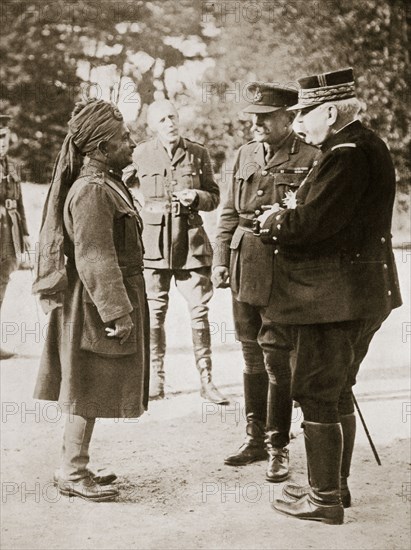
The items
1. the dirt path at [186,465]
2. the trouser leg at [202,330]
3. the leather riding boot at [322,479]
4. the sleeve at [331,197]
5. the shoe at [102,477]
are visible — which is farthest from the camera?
the trouser leg at [202,330]

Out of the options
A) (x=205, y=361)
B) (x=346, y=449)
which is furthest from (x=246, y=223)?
(x=346, y=449)

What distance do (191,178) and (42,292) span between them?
73 centimetres

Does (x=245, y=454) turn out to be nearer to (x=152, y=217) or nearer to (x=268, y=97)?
(x=152, y=217)

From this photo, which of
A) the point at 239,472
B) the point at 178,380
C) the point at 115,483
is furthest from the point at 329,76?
the point at 115,483

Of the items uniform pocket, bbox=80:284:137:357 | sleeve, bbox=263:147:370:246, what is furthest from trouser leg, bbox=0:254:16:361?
sleeve, bbox=263:147:370:246

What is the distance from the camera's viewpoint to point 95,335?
2.84 m

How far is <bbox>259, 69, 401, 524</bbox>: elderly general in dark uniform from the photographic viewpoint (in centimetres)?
266

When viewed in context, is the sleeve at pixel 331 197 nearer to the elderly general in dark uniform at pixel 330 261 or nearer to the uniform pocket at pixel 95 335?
the elderly general in dark uniform at pixel 330 261

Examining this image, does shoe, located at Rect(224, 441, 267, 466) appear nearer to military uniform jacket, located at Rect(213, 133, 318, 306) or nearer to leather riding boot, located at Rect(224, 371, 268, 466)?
leather riding boot, located at Rect(224, 371, 268, 466)

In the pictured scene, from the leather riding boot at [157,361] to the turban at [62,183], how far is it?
0.41 metres

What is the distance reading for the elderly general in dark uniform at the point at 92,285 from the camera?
9.09 feet

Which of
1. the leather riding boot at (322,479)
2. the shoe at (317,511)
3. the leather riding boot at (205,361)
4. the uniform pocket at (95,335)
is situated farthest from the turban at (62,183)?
the shoe at (317,511)

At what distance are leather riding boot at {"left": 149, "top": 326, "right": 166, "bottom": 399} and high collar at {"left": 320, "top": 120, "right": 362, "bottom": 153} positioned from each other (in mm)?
940

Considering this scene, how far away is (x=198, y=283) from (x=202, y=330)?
0.18m
